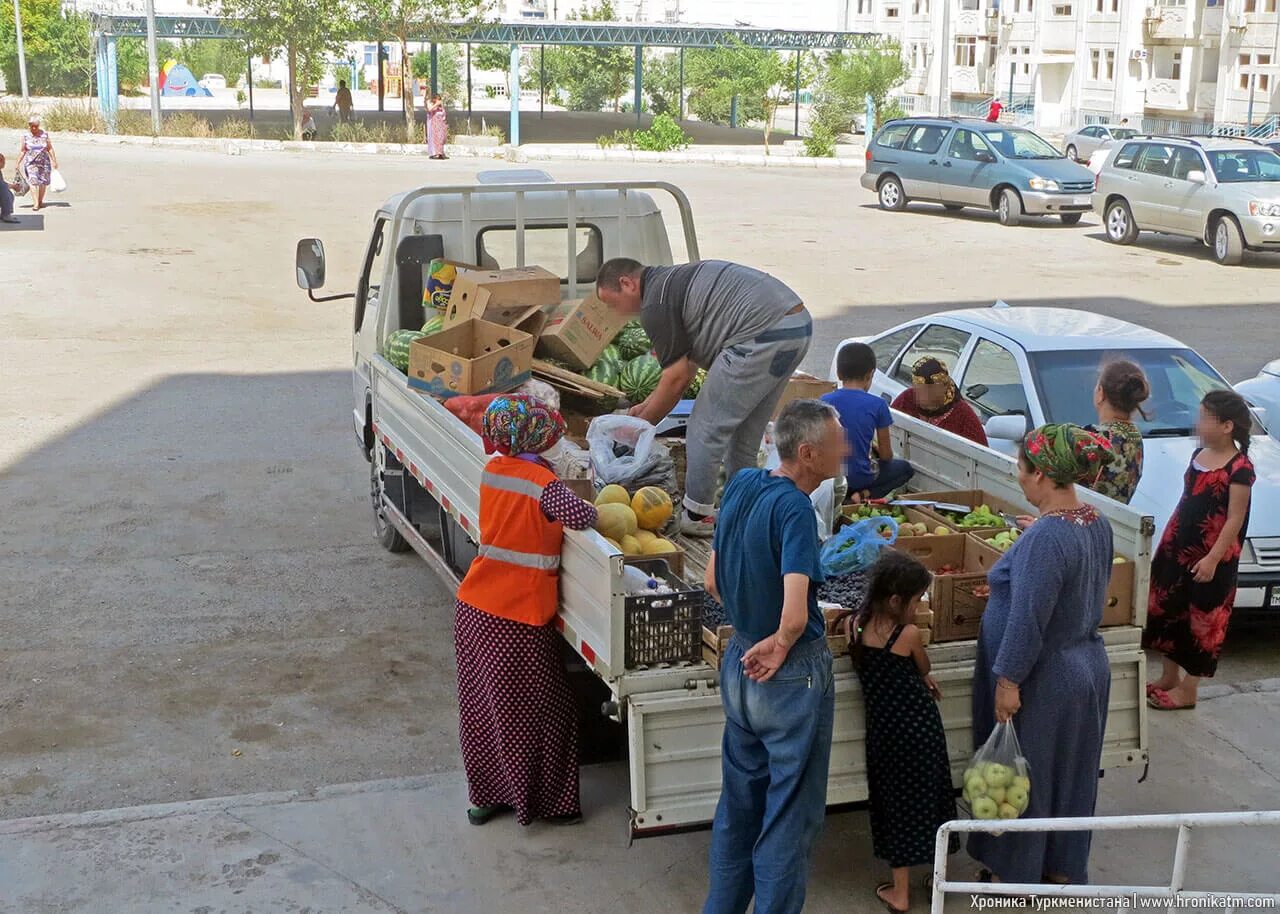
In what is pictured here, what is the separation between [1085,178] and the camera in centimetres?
2570

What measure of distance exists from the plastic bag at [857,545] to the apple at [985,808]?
3.48 ft

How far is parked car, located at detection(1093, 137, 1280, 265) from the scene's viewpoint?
20.9 meters

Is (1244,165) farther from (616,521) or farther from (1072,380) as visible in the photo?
(616,521)

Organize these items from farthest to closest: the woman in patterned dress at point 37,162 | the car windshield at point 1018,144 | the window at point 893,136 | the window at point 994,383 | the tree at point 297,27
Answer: the tree at point 297,27 → the window at point 893,136 → the car windshield at point 1018,144 → the woman in patterned dress at point 37,162 → the window at point 994,383

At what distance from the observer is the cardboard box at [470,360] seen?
24.1ft

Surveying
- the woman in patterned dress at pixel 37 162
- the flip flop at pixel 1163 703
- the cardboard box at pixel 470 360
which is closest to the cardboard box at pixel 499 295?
the cardboard box at pixel 470 360

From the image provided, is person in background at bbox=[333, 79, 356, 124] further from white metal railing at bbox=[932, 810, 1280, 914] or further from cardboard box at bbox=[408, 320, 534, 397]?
white metal railing at bbox=[932, 810, 1280, 914]

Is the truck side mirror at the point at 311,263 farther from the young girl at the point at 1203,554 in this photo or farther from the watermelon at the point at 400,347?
the young girl at the point at 1203,554

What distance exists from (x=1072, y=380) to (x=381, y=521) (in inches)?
169

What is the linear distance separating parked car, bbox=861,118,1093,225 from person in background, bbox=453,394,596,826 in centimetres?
2171

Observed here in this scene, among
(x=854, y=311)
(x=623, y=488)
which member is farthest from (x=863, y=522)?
(x=854, y=311)

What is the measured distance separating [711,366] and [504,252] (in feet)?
9.03

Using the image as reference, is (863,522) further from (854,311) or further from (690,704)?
(854,311)

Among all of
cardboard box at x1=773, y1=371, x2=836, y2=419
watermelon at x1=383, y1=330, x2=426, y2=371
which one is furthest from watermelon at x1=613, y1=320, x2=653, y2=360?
watermelon at x1=383, y1=330, x2=426, y2=371
